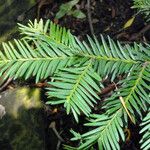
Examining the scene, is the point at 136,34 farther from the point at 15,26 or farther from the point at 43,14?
the point at 15,26

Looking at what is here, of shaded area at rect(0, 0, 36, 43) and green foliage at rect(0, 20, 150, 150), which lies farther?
shaded area at rect(0, 0, 36, 43)

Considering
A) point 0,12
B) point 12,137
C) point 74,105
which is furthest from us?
point 0,12

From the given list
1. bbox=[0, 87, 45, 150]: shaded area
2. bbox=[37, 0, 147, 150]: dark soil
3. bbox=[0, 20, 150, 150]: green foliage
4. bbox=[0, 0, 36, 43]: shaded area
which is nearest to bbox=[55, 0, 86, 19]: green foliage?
bbox=[37, 0, 147, 150]: dark soil

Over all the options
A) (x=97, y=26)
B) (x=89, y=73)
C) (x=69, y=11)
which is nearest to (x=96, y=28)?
(x=97, y=26)

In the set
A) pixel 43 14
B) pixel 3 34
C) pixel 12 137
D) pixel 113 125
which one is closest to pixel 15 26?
pixel 3 34

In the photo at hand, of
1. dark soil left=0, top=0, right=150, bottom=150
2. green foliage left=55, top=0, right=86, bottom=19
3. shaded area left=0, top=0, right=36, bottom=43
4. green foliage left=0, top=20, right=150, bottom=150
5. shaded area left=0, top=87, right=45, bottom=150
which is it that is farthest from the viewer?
shaded area left=0, top=0, right=36, bottom=43

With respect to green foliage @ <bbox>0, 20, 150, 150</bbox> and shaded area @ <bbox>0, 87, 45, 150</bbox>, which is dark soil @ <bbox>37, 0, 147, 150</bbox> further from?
green foliage @ <bbox>0, 20, 150, 150</bbox>

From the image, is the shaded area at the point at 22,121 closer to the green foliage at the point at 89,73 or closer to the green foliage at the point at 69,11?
the green foliage at the point at 69,11

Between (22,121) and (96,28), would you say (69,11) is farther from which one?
(22,121)
